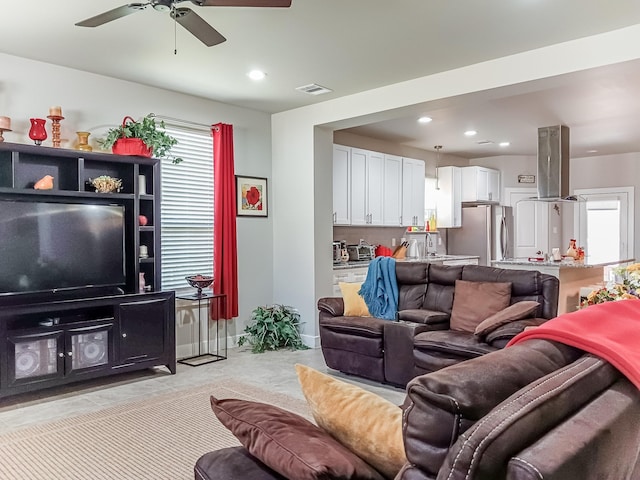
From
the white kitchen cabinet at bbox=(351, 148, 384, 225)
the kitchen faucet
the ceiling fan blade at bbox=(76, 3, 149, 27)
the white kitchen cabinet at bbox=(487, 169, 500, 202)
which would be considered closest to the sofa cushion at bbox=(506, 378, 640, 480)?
the ceiling fan blade at bbox=(76, 3, 149, 27)

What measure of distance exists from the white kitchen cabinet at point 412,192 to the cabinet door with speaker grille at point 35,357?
5.11 meters

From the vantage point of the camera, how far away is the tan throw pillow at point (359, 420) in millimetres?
1271

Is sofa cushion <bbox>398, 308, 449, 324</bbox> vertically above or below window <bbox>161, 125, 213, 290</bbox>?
below

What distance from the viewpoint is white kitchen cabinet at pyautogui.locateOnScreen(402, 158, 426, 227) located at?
7.72m

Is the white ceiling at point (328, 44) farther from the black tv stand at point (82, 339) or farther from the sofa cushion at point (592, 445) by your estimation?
the sofa cushion at point (592, 445)

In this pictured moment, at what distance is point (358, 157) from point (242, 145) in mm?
1697

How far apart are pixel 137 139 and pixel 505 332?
11.5 feet

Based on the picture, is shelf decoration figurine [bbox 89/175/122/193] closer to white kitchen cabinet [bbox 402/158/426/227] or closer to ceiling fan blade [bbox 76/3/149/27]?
ceiling fan blade [bbox 76/3/149/27]

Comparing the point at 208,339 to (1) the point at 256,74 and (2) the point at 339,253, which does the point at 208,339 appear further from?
(1) the point at 256,74

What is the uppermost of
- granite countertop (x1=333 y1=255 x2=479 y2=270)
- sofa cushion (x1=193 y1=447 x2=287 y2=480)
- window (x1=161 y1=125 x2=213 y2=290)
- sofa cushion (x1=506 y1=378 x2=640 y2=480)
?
window (x1=161 y1=125 x2=213 y2=290)

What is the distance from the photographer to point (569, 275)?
583 cm

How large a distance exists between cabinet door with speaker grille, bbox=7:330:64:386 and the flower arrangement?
3.76 meters

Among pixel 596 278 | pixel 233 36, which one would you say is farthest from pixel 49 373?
pixel 596 278

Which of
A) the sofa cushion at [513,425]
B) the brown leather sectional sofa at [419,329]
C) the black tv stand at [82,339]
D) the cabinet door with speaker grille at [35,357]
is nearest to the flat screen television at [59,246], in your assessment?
the black tv stand at [82,339]
